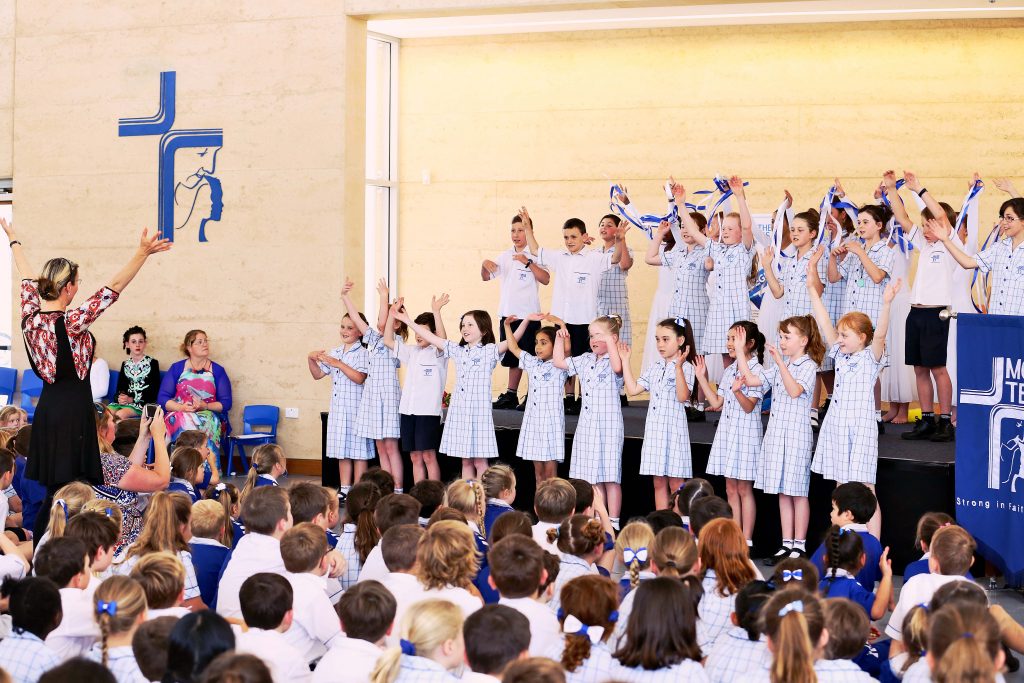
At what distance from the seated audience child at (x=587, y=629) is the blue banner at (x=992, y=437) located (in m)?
3.26

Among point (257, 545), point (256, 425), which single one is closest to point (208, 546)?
point (257, 545)

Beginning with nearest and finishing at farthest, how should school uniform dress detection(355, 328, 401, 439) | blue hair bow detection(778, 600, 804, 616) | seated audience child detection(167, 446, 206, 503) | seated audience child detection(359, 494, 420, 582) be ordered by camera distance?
blue hair bow detection(778, 600, 804, 616) < seated audience child detection(359, 494, 420, 582) < seated audience child detection(167, 446, 206, 503) < school uniform dress detection(355, 328, 401, 439)

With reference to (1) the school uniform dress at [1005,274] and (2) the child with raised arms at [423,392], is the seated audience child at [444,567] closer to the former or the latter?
(2) the child with raised arms at [423,392]

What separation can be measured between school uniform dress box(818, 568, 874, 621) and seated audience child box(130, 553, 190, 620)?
7.86 ft

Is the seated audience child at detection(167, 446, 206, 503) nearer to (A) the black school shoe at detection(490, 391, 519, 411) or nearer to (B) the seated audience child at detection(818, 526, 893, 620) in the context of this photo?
(B) the seated audience child at detection(818, 526, 893, 620)

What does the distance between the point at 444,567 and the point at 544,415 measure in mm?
3664

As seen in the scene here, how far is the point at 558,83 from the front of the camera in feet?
39.2

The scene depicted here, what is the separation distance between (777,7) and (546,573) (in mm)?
7387

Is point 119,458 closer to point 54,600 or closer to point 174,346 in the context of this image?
point 54,600

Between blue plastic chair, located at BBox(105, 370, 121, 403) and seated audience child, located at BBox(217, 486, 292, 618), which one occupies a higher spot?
blue plastic chair, located at BBox(105, 370, 121, 403)

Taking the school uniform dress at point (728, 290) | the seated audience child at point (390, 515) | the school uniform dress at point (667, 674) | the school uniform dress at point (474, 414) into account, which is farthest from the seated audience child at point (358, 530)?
the school uniform dress at point (728, 290)

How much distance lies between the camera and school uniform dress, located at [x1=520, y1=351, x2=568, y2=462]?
777cm

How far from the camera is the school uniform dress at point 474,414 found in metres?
8.09

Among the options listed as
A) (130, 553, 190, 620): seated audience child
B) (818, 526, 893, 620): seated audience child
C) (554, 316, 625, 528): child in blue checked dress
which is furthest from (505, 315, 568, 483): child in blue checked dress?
(130, 553, 190, 620): seated audience child
